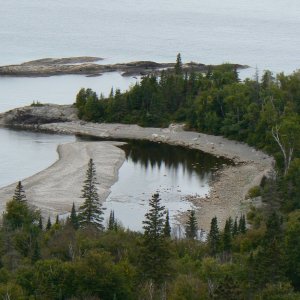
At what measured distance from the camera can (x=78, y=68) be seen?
120312 mm

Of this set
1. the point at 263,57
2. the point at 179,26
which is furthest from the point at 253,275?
the point at 179,26

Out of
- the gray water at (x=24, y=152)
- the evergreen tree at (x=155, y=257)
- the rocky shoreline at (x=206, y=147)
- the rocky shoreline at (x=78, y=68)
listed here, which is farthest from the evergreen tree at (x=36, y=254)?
the rocky shoreline at (x=78, y=68)

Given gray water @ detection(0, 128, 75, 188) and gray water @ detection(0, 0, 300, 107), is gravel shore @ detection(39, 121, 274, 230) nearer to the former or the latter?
gray water @ detection(0, 128, 75, 188)

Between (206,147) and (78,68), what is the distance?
49.3m

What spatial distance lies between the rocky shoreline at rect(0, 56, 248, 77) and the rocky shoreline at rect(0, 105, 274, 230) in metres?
27.2

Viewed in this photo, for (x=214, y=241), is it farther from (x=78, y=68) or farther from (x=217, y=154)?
(x=78, y=68)

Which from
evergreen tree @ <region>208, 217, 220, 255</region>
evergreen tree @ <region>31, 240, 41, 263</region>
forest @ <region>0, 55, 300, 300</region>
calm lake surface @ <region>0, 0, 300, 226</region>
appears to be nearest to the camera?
forest @ <region>0, 55, 300, 300</region>

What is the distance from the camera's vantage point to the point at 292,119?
66375mm

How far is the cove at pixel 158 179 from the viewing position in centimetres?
5609

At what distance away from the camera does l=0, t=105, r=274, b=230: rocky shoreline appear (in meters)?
56.5

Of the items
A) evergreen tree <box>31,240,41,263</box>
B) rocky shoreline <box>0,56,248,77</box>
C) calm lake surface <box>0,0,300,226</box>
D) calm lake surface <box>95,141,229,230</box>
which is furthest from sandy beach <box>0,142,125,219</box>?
rocky shoreline <box>0,56,248,77</box>

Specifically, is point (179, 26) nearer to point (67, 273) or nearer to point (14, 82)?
point (14, 82)

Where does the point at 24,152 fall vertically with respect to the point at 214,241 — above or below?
below

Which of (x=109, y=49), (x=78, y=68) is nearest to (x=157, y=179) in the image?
(x=78, y=68)
